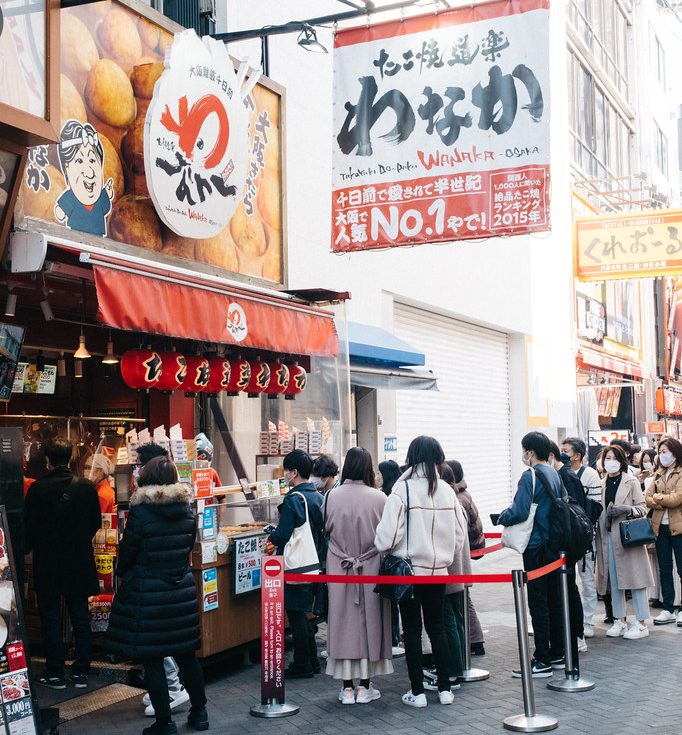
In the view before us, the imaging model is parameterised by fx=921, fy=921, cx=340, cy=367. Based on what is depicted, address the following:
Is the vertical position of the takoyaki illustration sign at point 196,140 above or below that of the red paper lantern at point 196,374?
above

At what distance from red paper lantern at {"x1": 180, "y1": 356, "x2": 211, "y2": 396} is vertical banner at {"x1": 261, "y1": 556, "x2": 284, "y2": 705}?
8.14 feet

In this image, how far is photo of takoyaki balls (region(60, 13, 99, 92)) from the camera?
7.79 m

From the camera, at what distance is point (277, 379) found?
10.5m

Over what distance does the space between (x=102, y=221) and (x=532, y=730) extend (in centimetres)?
543

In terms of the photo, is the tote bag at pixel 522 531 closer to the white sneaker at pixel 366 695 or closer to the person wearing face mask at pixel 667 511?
the white sneaker at pixel 366 695

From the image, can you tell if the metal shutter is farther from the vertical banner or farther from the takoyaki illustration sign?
the vertical banner

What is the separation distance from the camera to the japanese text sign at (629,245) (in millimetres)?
19047

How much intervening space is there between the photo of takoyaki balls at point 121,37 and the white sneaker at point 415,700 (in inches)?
239

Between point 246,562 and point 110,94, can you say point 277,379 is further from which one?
point 110,94

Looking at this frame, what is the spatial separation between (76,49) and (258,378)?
152 inches

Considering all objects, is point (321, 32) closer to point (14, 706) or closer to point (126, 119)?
point (126, 119)

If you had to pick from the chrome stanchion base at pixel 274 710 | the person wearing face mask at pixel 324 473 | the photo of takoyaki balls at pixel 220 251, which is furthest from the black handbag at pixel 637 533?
the photo of takoyaki balls at pixel 220 251

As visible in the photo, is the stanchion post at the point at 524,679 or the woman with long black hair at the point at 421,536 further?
the woman with long black hair at the point at 421,536

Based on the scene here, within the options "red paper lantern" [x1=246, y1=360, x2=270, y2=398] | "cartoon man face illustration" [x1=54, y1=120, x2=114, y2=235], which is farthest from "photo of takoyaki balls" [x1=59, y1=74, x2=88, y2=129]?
"red paper lantern" [x1=246, y1=360, x2=270, y2=398]
